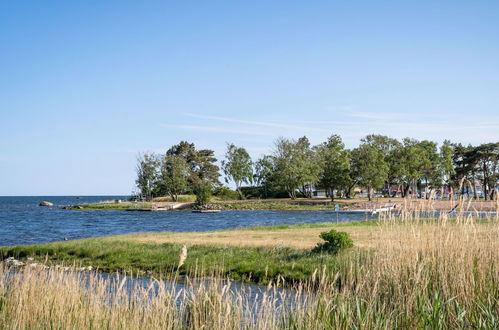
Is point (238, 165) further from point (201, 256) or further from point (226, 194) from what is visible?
point (201, 256)

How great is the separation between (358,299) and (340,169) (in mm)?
66847

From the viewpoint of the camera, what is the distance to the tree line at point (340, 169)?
70438 mm

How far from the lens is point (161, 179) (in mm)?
83438

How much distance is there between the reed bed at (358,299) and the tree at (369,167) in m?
61.8

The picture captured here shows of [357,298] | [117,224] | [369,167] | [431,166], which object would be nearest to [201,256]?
[357,298]

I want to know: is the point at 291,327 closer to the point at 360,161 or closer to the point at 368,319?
the point at 368,319

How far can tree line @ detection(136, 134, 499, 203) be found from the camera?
70438 millimetres

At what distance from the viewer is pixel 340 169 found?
71688 millimetres

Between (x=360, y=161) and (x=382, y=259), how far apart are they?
63.9m

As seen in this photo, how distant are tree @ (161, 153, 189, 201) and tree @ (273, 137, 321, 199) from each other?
17.1 meters

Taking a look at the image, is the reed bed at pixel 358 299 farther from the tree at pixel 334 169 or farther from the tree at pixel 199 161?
the tree at pixel 199 161

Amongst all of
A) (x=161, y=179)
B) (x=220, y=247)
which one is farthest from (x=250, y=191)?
(x=220, y=247)

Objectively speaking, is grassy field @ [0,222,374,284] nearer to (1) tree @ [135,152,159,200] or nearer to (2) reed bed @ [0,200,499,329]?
(2) reed bed @ [0,200,499,329]

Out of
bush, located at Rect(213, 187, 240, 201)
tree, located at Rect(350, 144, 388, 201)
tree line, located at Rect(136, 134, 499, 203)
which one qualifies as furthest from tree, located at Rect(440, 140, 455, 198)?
bush, located at Rect(213, 187, 240, 201)
